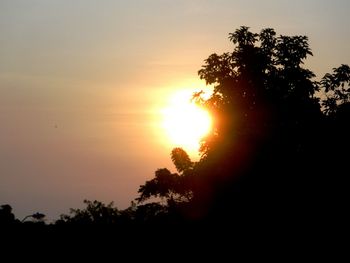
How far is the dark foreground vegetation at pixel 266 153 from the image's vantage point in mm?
24812

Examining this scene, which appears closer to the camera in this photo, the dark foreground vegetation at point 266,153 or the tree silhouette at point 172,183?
the dark foreground vegetation at point 266,153

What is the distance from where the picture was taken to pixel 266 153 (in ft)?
84.3

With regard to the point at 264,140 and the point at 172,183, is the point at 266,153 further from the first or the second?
the point at 172,183

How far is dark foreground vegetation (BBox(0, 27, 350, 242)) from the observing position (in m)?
24.8

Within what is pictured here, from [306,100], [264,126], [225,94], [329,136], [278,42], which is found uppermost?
[278,42]

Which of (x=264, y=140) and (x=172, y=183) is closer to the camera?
(x=264, y=140)

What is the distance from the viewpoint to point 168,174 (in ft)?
133

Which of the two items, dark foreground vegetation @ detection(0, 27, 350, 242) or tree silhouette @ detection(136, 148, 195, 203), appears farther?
tree silhouette @ detection(136, 148, 195, 203)

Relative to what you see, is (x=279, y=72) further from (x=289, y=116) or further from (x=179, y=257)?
(x=179, y=257)

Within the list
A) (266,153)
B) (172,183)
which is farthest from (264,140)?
(172,183)

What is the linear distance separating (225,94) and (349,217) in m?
14.7

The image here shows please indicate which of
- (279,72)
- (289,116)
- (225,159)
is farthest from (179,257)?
(279,72)

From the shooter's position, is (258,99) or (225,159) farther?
(258,99)

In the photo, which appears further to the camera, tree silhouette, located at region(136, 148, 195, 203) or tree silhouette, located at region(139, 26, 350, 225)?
tree silhouette, located at region(136, 148, 195, 203)
